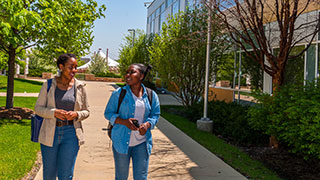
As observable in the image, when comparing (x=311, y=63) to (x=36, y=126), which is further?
(x=311, y=63)

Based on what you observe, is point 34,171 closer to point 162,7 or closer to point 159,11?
point 162,7

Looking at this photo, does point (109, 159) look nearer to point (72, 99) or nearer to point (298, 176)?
point (72, 99)

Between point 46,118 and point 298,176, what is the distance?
14.5 ft

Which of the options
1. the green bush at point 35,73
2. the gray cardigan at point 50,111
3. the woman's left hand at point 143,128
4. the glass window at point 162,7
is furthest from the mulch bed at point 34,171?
the green bush at point 35,73

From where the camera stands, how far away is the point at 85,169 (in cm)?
549

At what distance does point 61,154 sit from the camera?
3684 millimetres

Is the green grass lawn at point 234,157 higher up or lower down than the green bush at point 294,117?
lower down

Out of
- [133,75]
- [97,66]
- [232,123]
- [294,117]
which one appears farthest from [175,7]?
[97,66]

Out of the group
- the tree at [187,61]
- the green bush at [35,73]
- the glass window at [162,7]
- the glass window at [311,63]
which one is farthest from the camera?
the green bush at [35,73]

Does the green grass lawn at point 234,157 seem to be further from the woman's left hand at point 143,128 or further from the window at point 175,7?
the window at point 175,7

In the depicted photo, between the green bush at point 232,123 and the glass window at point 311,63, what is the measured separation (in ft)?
6.50

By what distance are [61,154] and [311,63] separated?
26.8ft

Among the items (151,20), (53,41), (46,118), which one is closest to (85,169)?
(46,118)

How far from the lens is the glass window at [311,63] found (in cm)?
955
